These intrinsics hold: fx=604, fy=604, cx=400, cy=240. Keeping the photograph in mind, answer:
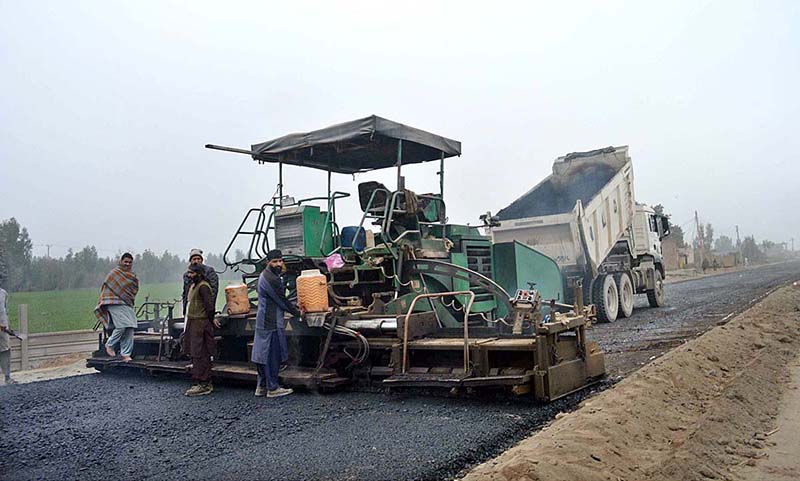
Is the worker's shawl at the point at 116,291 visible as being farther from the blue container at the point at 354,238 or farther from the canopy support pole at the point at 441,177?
the canopy support pole at the point at 441,177

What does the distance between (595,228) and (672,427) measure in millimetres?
7509

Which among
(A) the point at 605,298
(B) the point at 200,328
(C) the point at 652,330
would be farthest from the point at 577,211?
(B) the point at 200,328

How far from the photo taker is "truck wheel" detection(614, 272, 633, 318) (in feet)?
40.3

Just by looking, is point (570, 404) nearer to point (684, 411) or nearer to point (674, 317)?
point (684, 411)

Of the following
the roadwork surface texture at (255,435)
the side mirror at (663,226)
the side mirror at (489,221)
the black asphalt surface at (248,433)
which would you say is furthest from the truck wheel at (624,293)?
the roadwork surface texture at (255,435)

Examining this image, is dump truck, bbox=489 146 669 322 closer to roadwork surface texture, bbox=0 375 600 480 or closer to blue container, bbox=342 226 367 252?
blue container, bbox=342 226 367 252

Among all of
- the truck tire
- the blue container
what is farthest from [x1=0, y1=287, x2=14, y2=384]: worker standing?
the truck tire

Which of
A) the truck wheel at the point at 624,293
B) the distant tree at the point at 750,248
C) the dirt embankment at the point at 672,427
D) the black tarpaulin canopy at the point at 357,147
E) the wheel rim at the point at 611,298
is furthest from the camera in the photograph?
the distant tree at the point at 750,248

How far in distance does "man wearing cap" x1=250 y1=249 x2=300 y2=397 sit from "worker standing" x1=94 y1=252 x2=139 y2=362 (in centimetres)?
259

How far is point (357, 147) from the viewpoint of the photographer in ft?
22.7

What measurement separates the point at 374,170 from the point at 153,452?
494 cm

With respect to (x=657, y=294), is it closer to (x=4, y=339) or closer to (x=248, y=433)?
(x=248, y=433)

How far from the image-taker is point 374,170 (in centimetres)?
802

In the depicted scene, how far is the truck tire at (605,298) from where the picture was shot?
37.4ft
